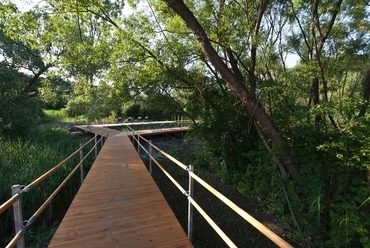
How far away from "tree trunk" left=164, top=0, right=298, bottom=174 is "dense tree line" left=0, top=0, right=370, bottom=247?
0.02m

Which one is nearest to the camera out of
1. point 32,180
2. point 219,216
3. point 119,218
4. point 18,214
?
point 18,214

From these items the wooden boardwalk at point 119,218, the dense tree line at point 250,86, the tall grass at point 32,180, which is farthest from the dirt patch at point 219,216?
the tall grass at point 32,180

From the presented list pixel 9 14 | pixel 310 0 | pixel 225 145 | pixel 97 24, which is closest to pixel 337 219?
pixel 225 145

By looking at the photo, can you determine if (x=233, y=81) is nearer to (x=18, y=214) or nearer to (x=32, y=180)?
(x=18, y=214)

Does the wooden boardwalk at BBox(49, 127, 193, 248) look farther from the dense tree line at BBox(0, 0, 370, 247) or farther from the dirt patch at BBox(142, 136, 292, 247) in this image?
the dense tree line at BBox(0, 0, 370, 247)

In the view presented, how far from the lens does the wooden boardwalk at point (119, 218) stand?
236cm

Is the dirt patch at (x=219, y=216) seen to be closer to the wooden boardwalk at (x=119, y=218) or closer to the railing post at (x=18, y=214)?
the wooden boardwalk at (x=119, y=218)

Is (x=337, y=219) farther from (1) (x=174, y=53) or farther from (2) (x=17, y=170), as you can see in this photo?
(2) (x=17, y=170)

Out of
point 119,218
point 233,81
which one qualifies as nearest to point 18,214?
point 119,218

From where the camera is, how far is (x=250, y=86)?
475 cm

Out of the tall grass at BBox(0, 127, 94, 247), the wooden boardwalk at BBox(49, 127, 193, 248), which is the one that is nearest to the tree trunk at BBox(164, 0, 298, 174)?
the wooden boardwalk at BBox(49, 127, 193, 248)

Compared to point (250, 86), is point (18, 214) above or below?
below

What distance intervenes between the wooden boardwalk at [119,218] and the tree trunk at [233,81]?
7.20ft

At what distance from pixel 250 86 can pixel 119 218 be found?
3.53 meters
